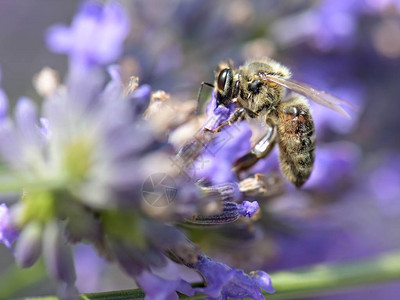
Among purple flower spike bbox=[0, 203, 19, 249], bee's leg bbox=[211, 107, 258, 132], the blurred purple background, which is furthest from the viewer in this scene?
the blurred purple background

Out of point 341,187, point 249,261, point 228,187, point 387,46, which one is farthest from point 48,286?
point 387,46

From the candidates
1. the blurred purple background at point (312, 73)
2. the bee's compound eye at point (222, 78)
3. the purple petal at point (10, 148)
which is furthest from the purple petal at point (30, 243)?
the blurred purple background at point (312, 73)

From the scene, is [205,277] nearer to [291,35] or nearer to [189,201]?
[189,201]

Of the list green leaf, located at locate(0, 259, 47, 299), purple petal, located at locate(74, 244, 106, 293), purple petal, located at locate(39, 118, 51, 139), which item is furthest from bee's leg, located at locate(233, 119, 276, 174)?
purple petal, located at locate(74, 244, 106, 293)

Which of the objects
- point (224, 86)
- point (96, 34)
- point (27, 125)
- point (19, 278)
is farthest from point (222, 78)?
point (19, 278)

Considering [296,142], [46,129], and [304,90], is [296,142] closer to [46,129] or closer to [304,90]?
[304,90]

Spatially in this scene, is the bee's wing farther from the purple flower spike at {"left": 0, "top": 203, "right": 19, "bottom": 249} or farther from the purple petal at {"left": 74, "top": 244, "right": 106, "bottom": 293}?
the purple petal at {"left": 74, "top": 244, "right": 106, "bottom": 293}

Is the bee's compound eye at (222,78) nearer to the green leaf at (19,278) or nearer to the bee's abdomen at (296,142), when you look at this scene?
the bee's abdomen at (296,142)
